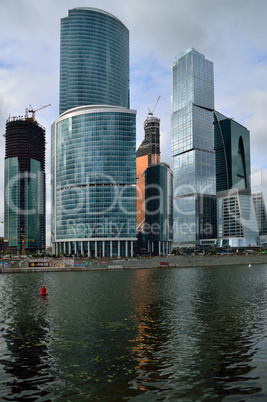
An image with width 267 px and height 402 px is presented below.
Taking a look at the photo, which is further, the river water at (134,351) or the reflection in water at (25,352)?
the reflection in water at (25,352)

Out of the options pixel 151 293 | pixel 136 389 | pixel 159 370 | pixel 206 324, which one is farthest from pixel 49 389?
pixel 151 293

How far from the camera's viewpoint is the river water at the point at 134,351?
2386 centimetres

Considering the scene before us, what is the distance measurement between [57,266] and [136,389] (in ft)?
503

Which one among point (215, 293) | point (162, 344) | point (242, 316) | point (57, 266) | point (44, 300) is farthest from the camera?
point (57, 266)

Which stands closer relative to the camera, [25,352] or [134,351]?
[134,351]

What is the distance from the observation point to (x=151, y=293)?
77.0 m

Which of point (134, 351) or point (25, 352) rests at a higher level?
point (134, 351)

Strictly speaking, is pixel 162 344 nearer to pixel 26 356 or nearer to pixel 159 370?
pixel 159 370

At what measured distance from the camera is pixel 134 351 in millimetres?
33031

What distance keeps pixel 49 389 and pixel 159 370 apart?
8.35 m

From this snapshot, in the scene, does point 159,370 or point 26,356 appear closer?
point 159,370

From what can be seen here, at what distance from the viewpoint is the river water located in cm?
2386

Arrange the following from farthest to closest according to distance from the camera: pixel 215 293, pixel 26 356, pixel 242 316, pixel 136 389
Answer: pixel 215 293 < pixel 242 316 < pixel 26 356 < pixel 136 389

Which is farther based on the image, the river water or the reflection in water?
the reflection in water
